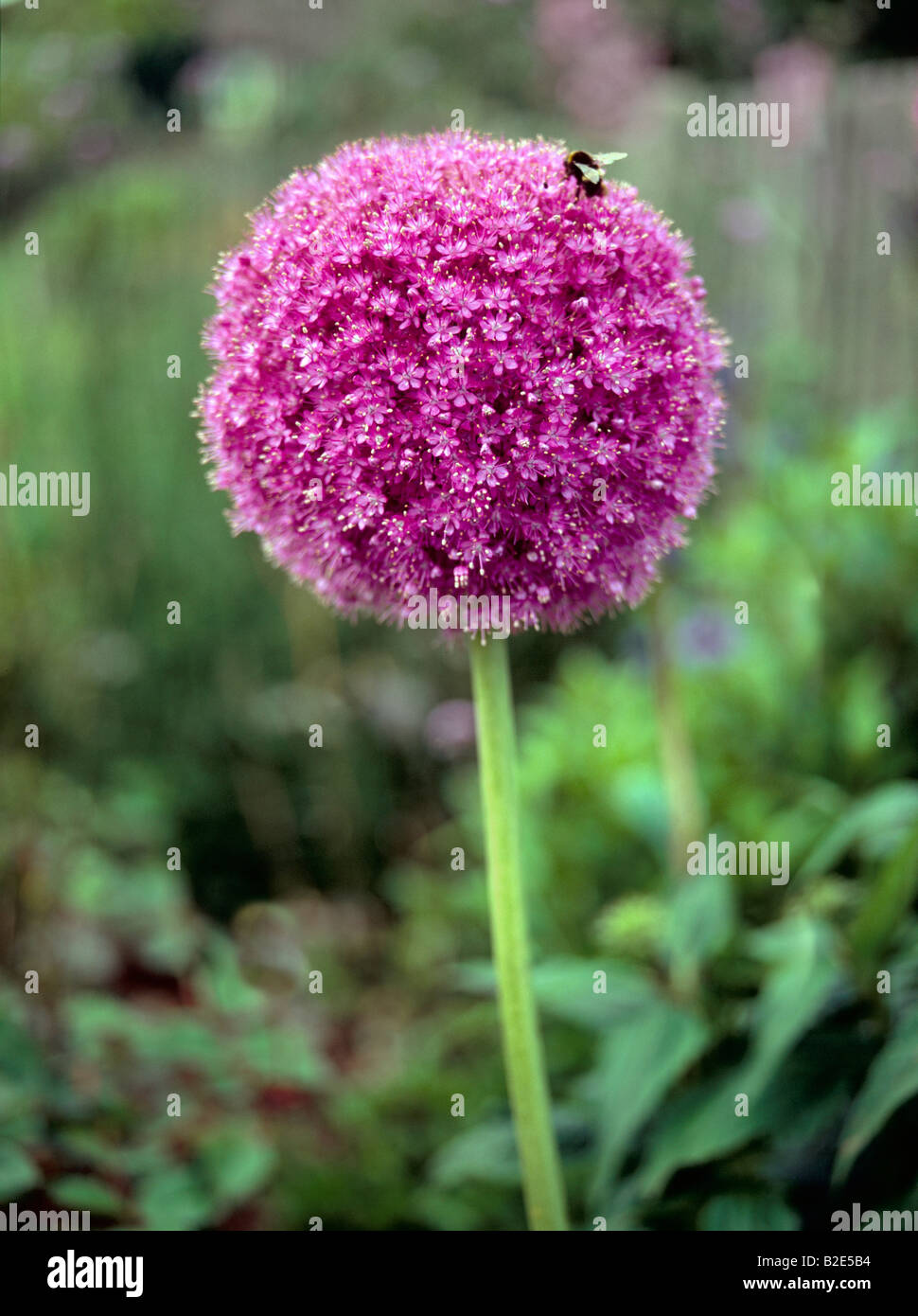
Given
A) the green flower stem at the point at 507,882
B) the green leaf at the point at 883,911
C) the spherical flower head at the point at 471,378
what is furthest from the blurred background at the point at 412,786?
the spherical flower head at the point at 471,378

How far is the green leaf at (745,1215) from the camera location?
1771 millimetres

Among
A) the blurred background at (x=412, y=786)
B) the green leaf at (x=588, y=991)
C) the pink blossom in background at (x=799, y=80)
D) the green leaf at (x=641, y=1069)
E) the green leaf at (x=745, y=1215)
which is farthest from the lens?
the pink blossom in background at (x=799, y=80)

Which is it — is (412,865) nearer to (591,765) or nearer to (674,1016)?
(591,765)

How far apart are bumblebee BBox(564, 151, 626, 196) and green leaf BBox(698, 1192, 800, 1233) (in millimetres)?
1546

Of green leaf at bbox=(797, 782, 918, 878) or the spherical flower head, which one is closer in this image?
the spherical flower head

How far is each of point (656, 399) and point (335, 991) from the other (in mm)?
2661

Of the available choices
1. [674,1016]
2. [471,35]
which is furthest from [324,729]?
[471,35]

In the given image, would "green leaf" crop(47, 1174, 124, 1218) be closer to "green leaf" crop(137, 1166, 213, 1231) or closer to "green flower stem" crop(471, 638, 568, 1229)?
"green leaf" crop(137, 1166, 213, 1231)

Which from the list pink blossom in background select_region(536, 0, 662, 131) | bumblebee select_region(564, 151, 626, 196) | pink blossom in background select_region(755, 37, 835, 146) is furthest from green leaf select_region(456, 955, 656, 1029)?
pink blossom in background select_region(536, 0, 662, 131)

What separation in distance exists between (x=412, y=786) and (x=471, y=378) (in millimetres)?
3282

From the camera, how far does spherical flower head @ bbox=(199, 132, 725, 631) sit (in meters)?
1.32

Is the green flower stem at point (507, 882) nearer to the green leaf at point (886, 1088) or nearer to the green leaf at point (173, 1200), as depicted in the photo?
the green leaf at point (886, 1088)

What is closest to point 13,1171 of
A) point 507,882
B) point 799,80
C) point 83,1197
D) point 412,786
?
point 83,1197

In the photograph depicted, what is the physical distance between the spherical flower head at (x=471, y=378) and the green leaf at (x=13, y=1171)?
1123mm
